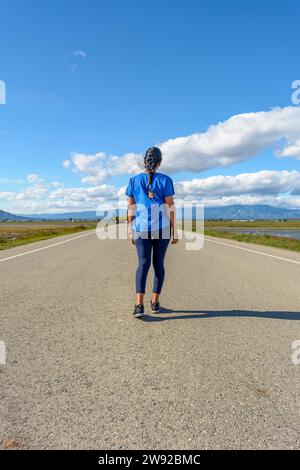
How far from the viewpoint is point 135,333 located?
420cm

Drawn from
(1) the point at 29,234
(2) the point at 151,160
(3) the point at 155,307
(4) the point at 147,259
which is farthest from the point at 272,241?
(1) the point at 29,234

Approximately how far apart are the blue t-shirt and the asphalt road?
48.9 inches

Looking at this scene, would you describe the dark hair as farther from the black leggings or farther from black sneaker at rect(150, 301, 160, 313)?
black sneaker at rect(150, 301, 160, 313)

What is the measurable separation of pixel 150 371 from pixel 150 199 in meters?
2.39

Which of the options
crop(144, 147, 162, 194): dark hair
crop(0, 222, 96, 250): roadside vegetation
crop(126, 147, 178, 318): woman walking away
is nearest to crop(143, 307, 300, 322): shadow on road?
crop(126, 147, 178, 318): woman walking away

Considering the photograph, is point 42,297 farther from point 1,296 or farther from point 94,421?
point 94,421

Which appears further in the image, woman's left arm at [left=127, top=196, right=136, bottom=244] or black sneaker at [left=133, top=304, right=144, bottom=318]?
woman's left arm at [left=127, top=196, right=136, bottom=244]

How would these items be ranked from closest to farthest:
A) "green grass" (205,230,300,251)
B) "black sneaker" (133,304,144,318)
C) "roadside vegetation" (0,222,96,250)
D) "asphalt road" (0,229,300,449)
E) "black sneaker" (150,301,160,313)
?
"asphalt road" (0,229,300,449)
"black sneaker" (133,304,144,318)
"black sneaker" (150,301,160,313)
"green grass" (205,230,300,251)
"roadside vegetation" (0,222,96,250)

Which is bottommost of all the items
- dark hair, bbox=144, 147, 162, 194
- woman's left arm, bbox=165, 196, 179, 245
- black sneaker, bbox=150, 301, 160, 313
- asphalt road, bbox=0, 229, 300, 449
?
asphalt road, bbox=0, 229, 300, 449

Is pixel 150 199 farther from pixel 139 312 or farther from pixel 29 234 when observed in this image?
pixel 29 234

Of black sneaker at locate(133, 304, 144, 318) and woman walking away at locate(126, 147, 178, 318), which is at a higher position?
woman walking away at locate(126, 147, 178, 318)

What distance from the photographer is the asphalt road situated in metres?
2.23

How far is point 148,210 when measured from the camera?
489cm
